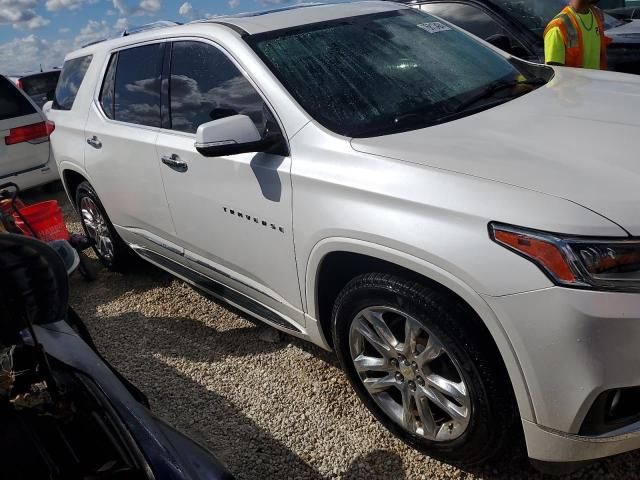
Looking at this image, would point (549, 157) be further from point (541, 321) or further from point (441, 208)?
point (541, 321)

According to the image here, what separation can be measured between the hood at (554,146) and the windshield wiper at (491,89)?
138mm

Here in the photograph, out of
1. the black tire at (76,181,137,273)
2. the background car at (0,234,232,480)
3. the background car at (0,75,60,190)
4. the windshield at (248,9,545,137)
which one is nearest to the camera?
the background car at (0,234,232,480)

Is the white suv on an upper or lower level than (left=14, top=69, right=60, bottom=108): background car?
upper

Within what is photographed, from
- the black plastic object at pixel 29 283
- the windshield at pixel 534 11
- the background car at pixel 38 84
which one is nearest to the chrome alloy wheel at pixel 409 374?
the black plastic object at pixel 29 283

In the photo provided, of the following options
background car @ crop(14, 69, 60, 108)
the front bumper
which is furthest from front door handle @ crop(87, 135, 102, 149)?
background car @ crop(14, 69, 60, 108)

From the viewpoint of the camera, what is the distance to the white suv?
5.96 ft

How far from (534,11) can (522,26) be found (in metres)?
0.33

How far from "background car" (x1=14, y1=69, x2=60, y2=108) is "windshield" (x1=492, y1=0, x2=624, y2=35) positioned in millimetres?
8781

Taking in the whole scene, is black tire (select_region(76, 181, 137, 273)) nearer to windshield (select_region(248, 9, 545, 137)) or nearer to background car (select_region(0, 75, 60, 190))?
background car (select_region(0, 75, 60, 190))

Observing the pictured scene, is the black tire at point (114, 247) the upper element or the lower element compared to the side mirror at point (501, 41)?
lower

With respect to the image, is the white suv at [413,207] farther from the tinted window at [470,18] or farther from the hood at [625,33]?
the hood at [625,33]

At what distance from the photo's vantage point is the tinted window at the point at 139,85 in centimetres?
354

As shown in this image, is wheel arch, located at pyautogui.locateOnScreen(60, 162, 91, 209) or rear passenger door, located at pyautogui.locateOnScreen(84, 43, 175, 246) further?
wheel arch, located at pyautogui.locateOnScreen(60, 162, 91, 209)

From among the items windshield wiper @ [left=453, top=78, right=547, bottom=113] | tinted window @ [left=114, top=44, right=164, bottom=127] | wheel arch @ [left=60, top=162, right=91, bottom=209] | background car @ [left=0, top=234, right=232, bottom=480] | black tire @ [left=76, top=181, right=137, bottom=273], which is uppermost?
tinted window @ [left=114, top=44, right=164, bottom=127]
